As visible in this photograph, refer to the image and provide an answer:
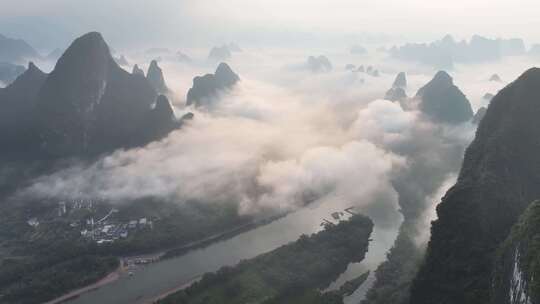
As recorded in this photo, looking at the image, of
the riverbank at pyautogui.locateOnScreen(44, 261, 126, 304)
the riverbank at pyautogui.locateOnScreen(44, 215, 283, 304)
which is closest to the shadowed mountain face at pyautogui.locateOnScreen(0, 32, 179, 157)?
the riverbank at pyautogui.locateOnScreen(44, 215, 283, 304)

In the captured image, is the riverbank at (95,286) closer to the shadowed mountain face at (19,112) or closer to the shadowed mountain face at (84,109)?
the shadowed mountain face at (84,109)

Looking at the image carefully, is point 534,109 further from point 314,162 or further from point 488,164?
point 314,162

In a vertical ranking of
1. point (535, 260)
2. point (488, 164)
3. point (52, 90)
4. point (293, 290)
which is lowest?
point (293, 290)

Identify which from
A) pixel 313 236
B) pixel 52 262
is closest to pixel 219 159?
pixel 313 236

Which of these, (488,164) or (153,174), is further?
(153,174)

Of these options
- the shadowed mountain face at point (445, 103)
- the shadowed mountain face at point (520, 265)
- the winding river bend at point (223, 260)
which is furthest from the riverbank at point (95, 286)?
the shadowed mountain face at point (445, 103)

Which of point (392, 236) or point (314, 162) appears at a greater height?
point (314, 162)
